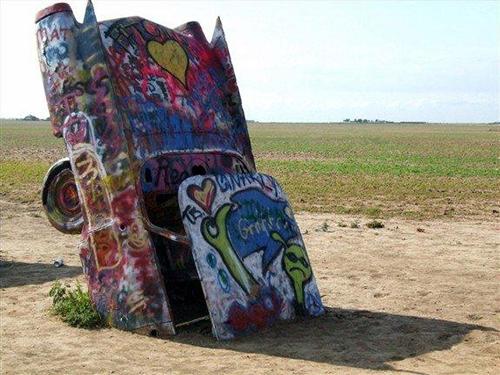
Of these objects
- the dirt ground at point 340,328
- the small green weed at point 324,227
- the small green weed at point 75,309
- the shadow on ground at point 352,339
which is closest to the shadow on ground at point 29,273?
the dirt ground at point 340,328

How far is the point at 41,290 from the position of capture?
36.3 ft

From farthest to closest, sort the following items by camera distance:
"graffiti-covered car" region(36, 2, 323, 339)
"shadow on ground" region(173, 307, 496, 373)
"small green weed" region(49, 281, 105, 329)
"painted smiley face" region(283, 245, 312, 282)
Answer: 1. "painted smiley face" region(283, 245, 312, 282)
2. "small green weed" region(49, 281, 105, 329)
3. "graffiti-covered car" region(36, 2, 323, 339)
4. "shadow on ground" region(173, 307, 496, 373)

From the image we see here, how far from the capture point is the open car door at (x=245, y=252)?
8.25 meters

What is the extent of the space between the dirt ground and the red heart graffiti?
4.77ft

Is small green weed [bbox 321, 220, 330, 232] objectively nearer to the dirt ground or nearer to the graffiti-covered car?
the dirt ground

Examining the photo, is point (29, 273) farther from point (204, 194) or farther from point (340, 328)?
point (340, 328)

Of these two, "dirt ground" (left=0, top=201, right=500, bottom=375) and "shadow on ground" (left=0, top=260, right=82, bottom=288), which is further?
"shadow on ground" (left=0, top=260, right=82, bottom=288)

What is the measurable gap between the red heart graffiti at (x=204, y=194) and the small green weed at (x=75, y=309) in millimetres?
1952

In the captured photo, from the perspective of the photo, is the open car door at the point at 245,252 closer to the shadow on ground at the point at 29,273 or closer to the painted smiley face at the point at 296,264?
the painted smiley face at the point at 296,264

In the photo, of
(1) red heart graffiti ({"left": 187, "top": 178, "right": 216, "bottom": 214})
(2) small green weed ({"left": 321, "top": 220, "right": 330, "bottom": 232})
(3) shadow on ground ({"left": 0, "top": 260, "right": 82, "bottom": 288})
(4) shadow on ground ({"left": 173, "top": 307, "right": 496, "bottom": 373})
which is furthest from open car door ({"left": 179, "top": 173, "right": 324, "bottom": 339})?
(2) small green weed ({"left": 321, "top": 220, "right": 330, "bottom": 232})

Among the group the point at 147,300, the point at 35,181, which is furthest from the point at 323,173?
the point at 147,300

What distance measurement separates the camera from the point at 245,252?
28.6 ft

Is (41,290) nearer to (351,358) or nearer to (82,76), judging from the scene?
(82,76)

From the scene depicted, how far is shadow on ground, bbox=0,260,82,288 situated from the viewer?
38.1 ft
